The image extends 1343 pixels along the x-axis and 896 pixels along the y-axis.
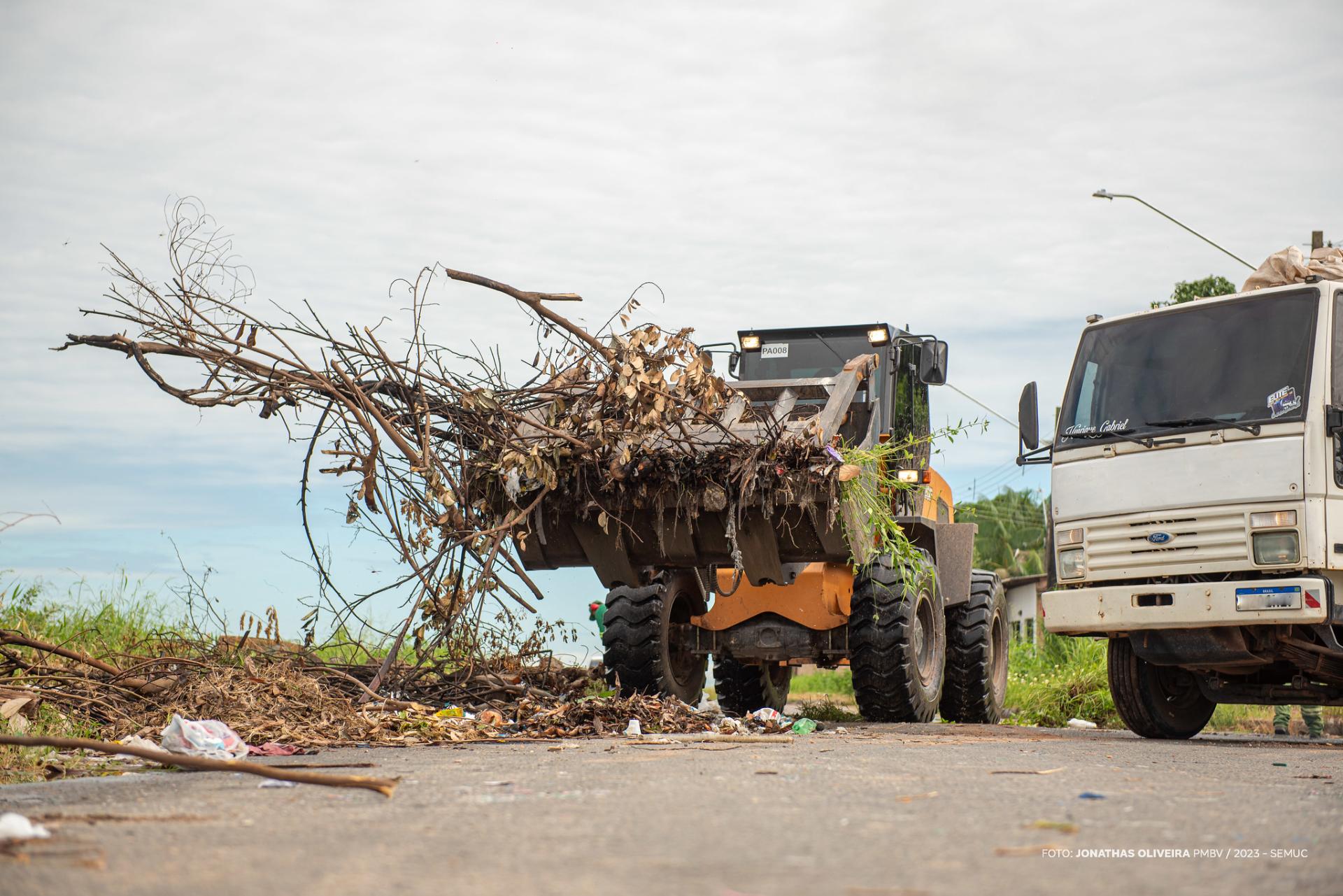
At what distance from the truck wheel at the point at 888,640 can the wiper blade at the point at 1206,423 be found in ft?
6.40

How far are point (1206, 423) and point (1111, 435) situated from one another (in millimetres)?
671

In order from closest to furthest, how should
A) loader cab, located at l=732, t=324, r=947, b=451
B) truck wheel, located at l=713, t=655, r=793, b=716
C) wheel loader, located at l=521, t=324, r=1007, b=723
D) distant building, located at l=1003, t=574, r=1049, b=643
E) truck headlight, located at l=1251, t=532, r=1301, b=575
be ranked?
truck headlight, located at l=1251, t=532, r=1301, b=575 → wheel loader, located at l=521, t=324, r=1007, b=723 → loader cab, located at l=732, t=324, r=947, b=451 → truck wheel, located at l=713, t=655, r=793, b=716 → distant building, located at l=1003, t=574, r=1049, b=643

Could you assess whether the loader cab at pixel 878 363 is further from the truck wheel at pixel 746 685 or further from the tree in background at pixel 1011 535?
the tree in background at pixel 1011 535

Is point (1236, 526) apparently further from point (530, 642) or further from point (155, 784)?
point (155, 784)

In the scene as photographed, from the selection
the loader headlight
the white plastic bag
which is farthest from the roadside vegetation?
the white plastic bag

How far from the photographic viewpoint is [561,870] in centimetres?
304

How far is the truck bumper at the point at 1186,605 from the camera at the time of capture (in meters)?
7.57

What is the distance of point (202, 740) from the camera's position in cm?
595

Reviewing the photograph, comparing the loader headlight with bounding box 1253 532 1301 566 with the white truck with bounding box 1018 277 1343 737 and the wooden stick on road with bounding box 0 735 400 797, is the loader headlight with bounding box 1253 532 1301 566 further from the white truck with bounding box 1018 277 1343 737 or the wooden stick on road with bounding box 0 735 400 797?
the wooden stick on road with bounding box 0 735 400 797

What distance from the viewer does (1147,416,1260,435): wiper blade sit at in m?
7.92

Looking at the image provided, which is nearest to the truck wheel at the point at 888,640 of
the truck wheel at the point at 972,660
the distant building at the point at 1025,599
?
the truck wheel at the point at 972,660

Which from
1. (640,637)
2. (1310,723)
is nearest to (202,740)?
(640,637)

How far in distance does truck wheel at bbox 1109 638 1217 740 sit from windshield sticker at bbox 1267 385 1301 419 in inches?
83.9

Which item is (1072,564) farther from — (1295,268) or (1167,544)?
(1295,268)
